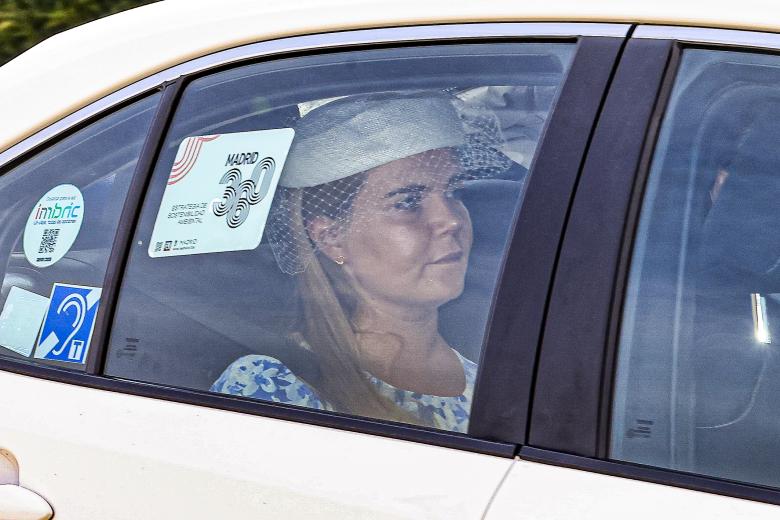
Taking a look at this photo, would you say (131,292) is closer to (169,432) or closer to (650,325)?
(169,432)

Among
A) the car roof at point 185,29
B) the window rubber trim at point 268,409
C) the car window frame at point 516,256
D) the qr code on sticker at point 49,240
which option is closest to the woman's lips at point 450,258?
the car window frame at point 516,256

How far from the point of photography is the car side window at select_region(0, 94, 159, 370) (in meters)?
1.99

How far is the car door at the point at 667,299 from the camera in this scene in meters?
1.51

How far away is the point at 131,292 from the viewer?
1.95 m

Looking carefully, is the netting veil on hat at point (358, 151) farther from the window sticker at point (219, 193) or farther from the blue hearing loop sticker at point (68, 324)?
the blue hearing loop sticker at point (68, 324)

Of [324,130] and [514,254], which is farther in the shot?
[324,130]

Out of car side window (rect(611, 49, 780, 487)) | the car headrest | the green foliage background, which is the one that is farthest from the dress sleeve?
the green foliage background

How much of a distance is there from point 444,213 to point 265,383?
1.30 ft

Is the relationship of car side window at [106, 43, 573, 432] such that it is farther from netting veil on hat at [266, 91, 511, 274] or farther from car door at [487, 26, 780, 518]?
car door at [487, 26, 780, 518]

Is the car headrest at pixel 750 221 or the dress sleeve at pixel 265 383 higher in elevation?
the car headrest at pixel 750 221

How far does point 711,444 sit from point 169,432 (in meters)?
0.81

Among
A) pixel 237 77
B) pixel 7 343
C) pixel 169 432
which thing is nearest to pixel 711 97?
pixel 237 77

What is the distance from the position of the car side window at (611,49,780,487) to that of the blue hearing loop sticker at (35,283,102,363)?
36.7 inches

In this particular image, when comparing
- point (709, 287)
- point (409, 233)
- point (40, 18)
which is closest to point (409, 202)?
point (409, 233)
